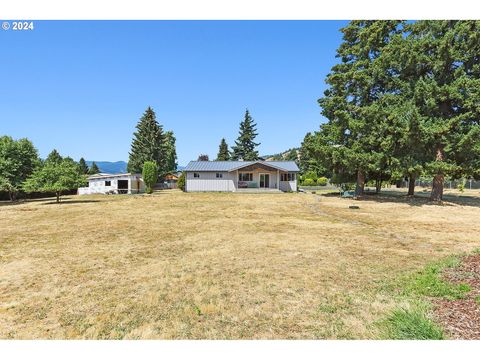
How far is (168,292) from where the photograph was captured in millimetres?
5109

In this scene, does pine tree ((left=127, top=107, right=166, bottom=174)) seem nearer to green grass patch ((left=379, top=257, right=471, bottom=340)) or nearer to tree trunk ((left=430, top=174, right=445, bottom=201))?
tree trunk ((left=430, top=174, right=445, bottom=201))

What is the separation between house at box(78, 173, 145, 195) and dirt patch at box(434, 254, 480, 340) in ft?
129

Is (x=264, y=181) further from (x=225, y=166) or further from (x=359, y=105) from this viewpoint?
(x=359, y=105)

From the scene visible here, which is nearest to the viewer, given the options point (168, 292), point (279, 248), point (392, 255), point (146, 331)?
point (146, 331)

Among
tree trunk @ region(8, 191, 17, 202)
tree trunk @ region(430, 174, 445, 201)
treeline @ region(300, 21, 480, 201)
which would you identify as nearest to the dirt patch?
treeline @ region(300, 21, 480, 201)

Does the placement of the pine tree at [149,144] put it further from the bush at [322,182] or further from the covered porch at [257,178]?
the bush at [322,182]

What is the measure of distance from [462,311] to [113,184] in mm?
41831

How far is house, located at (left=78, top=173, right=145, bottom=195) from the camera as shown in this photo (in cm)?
3912

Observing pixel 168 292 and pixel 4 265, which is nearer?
pixel 168 292

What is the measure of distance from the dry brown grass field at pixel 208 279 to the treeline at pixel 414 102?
34.3 ft

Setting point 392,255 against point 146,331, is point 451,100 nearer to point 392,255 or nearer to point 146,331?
point 392,255

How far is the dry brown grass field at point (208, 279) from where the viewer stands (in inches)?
155

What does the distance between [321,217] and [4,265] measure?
524 inches
